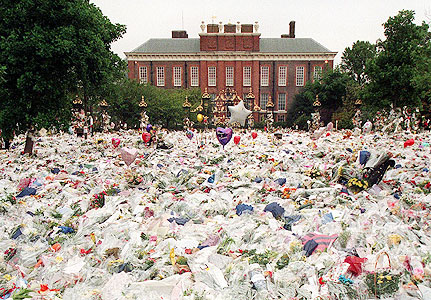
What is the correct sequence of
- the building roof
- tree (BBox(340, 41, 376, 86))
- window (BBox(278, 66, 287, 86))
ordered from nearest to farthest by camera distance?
1. tree (BBox(340, 41, 376, 86))
2. the building roof
3. window (BBox(278, 66, 287, 86))

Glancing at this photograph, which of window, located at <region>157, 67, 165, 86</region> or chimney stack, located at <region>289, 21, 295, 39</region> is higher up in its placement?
chimney stack, located at <region>289, 21, 295, 39</region>

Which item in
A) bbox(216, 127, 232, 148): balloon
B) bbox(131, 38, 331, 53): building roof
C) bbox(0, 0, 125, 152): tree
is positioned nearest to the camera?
bbox(0, 0, 125, 152): tree

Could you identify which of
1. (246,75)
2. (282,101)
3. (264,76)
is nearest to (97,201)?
(246,75)

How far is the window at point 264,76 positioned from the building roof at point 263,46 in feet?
6.63

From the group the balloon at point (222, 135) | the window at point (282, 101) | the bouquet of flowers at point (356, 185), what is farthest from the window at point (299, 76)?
the bouquet of flowers at point (356, 185)

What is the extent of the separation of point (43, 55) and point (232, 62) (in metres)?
33.1

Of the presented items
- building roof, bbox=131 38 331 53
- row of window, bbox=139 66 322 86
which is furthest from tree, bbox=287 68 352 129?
building roof, bbox=131 38 331 53

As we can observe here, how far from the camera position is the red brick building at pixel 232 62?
132 feet

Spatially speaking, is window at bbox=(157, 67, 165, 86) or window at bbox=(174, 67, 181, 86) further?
window at bbox=(157, 67, 165, 86)

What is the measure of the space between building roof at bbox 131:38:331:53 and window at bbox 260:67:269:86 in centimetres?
202

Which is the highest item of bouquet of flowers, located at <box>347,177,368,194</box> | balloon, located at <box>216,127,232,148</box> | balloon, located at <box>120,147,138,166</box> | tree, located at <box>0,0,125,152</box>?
tree, located at <box>0,0,125,152</box>

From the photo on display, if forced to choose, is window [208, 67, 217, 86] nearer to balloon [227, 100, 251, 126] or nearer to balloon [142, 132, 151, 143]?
balloon [227, 100, 251, 126]

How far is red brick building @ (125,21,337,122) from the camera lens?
132 feet

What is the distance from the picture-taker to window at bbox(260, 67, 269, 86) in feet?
136
